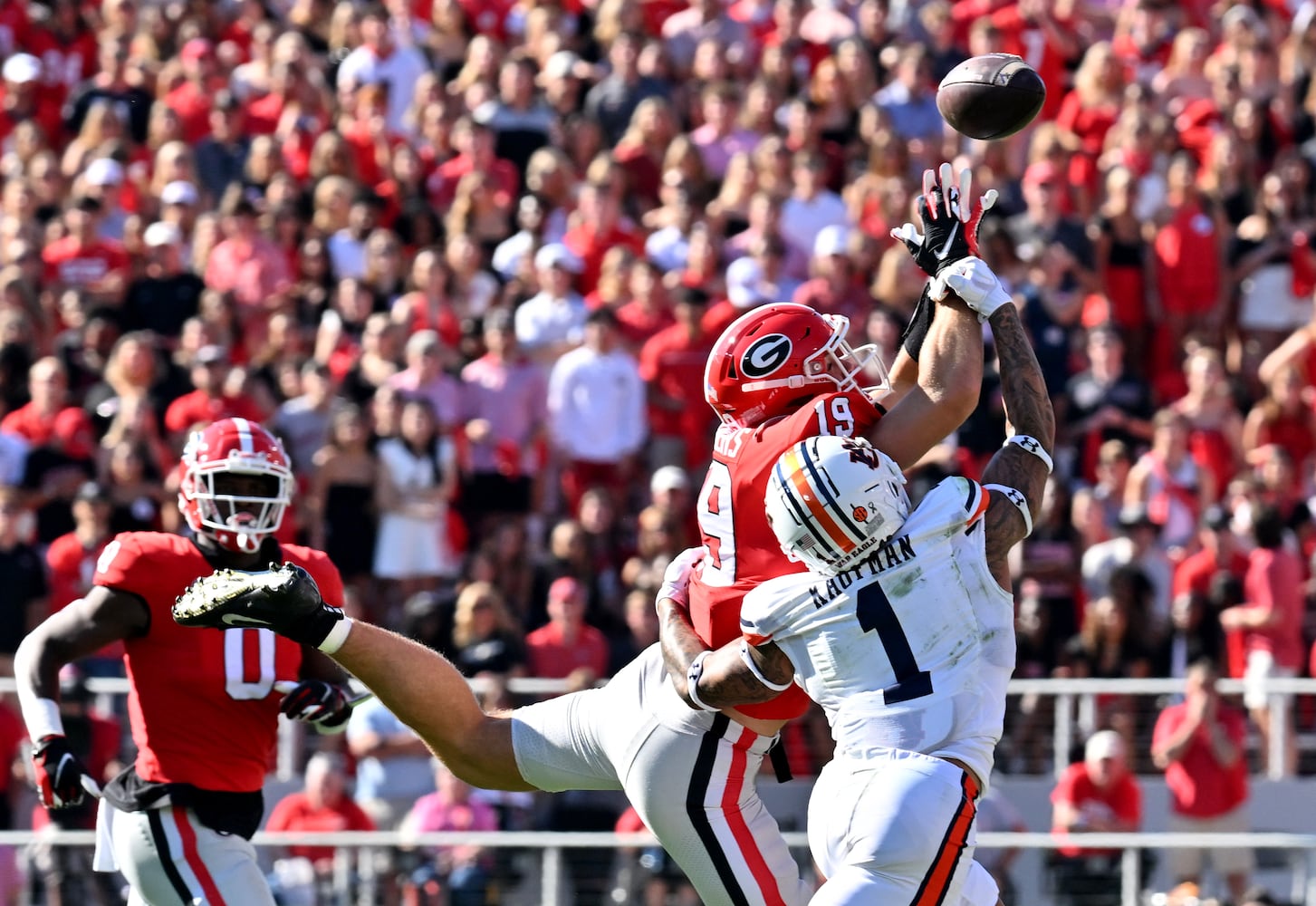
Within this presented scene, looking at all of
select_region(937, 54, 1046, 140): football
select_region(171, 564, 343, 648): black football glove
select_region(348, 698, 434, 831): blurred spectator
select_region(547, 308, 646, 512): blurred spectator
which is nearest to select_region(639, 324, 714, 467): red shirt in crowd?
select_region(547, 308, 646, 512): blurred spectator

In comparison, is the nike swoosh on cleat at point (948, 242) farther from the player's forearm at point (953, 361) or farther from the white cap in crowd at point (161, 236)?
the white cap in crowd at point (161, 236)

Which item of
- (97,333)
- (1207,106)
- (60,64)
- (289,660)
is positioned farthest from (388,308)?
(289,660)

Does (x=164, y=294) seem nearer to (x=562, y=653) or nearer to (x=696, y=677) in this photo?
(x=562, y=653)

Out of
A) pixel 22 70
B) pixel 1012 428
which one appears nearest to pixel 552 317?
pixel 22 70

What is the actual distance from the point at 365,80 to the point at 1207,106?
4929 millimetres

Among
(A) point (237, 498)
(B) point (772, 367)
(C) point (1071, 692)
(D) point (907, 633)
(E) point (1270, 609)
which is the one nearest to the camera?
(D) point (907, 633)

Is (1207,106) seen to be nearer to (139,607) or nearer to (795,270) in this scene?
(795,270)

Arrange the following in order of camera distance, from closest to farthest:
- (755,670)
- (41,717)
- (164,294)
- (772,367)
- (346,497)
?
(755,670), (772,367), (41,717), (346,497), (164,294)

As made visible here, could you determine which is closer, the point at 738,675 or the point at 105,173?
the point at 738,675

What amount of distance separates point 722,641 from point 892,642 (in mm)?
622

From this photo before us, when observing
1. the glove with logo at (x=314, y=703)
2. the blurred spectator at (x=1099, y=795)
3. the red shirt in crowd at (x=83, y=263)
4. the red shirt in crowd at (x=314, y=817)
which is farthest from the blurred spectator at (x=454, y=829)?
the red shirt in crowd at (x=83, y=263)

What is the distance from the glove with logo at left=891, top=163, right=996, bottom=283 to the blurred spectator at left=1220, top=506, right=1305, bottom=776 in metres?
5.01

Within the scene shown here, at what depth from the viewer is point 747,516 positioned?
5.61 metres

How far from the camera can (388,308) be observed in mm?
11930
